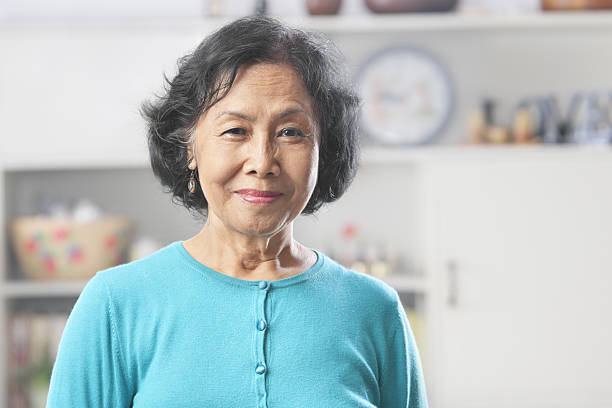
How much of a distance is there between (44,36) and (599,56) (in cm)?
208

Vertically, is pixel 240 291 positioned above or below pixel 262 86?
below

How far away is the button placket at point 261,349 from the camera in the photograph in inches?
35.5

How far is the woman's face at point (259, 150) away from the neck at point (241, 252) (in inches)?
1.8

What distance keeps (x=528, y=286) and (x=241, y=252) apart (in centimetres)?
179

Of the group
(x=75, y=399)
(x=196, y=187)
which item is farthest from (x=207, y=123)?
(x=75, y=399)

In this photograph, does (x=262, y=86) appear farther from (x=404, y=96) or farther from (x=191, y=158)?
(x=404, y=96)

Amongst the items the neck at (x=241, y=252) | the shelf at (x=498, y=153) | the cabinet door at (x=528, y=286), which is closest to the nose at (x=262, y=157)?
the neck at (x=241, y=252)

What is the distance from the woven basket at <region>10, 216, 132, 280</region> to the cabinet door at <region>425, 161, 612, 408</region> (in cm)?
116

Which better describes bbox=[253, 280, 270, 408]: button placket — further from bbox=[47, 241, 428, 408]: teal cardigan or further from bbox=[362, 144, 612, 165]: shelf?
bbox=[362, 144, 612, 165]: shelf

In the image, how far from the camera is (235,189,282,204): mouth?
2.97ft

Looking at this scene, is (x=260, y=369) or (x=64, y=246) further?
(x=64, y=246)

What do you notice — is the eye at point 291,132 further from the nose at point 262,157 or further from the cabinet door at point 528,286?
the cabinet door at point 528,286

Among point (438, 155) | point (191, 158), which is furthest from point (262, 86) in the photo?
point (438, 155)

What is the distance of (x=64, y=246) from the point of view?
8.54 ft
